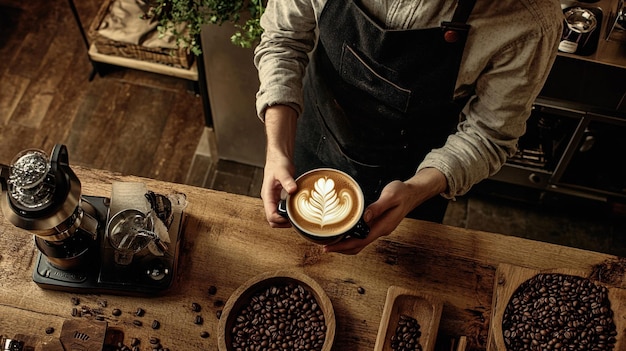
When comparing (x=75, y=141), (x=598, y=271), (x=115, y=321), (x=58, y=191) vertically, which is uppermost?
(x=58, y=191)

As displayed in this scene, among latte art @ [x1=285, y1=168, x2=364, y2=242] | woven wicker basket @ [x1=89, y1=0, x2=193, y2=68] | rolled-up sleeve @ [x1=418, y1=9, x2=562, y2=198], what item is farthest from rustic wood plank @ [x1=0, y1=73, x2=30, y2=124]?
rolled-up sleeve @ [x1=418, y1=9, x2=562, y2=198]

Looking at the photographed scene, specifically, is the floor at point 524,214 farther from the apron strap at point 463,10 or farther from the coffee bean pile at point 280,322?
the apron strap at point 463,10

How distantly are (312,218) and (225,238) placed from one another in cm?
39

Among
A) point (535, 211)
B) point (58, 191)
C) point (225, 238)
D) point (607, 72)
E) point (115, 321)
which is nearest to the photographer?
point (58, 191)

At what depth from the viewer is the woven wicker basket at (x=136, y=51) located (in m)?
3.25

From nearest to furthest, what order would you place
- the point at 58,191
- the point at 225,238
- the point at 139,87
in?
the point at 58,191 → the point at 225,238 → the point at 139,87

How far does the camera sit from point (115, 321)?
5.78 ft

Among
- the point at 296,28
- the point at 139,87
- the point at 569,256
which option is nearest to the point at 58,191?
the point at 296,28

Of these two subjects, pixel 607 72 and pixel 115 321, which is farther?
pixel 607 72

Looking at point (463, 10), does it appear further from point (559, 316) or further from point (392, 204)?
point (559, 316)

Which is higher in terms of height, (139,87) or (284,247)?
(284,247)

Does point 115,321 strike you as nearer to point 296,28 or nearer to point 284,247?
point 284,247

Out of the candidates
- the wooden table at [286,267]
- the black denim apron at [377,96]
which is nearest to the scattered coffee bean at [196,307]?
the wooden table at [286,267]

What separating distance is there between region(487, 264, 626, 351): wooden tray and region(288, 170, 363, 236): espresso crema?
46cm
